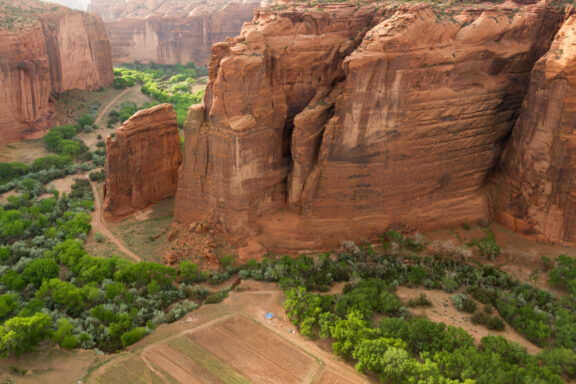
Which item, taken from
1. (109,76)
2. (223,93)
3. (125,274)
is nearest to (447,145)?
(223,93)

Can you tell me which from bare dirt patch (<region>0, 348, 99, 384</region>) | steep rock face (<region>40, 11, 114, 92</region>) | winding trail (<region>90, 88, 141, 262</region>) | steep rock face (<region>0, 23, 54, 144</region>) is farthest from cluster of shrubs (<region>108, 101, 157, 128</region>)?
bare dirt patch (<region>0, 348, 99, 384</region>)

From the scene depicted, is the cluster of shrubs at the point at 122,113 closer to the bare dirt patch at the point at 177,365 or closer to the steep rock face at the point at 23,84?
the steep rock face at the point at 23,84

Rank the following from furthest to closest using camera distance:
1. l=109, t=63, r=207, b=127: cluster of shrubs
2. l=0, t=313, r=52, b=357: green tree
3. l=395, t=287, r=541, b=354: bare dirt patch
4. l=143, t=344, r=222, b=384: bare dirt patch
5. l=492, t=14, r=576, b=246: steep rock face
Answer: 1. l=109, t=63, r=207, b=127: cluster of shrubs
2. l=492, t=14, r=576, b=246: steep rock face
3. l=395, t=287, r=541, b=354: bare dirt patch
4. l=143, t=344, r=222, b=384: bare dirt patch
5. l=0, t=313, r=52, b=357: green tree

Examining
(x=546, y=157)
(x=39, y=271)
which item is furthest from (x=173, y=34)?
(x=546, y=157)

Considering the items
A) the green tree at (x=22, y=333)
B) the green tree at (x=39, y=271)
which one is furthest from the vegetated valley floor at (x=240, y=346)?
the green tree at (x=39, y=271)

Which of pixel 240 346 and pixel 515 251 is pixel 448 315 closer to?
pixel 515 251

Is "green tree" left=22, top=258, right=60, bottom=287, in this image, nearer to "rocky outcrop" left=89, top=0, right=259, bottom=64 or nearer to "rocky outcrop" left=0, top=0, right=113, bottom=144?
"rocky outcrop" left=0, top=0, right=113, bottom=144
